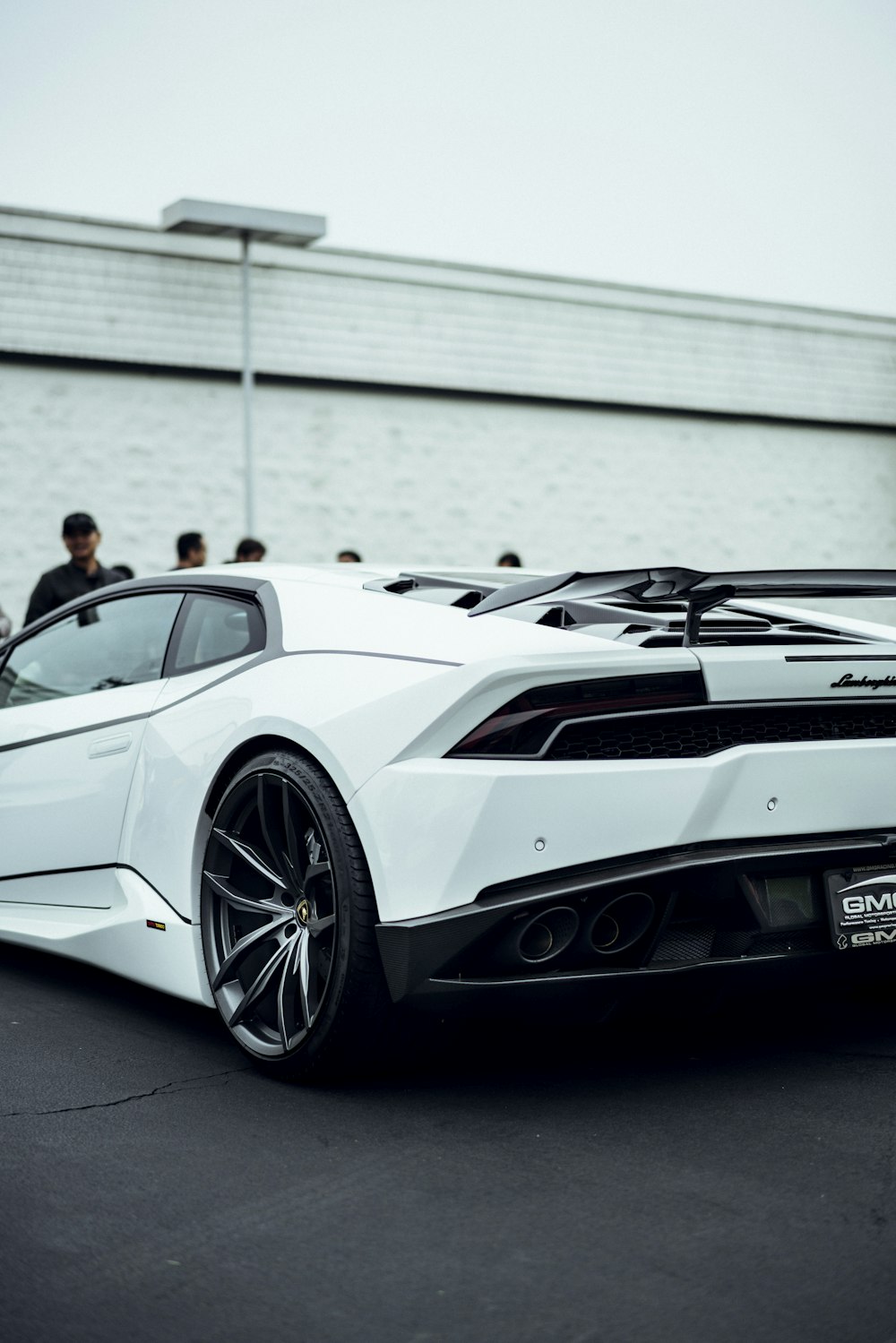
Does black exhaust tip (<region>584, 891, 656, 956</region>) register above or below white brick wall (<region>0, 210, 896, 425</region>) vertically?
below

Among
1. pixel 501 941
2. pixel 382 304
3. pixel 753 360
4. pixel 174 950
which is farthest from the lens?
pixel 753 360

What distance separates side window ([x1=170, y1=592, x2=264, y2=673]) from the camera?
4.04 meters

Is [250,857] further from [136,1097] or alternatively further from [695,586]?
[695,586]

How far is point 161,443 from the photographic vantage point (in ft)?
51.4

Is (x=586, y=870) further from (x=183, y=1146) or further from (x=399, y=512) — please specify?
(x=399, y=512)

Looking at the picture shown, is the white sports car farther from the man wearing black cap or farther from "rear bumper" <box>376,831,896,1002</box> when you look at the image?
the man wearing black cap

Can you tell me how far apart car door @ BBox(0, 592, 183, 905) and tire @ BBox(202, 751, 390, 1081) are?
1.91 feet

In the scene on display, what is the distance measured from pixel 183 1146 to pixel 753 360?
717 inches

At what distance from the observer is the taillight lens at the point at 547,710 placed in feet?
10.5

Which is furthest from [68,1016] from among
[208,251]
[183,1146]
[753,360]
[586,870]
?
[753,360]

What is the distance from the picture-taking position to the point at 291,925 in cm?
356

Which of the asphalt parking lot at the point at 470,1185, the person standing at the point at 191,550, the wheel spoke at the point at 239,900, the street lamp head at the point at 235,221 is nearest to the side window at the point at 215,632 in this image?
A: the wheel spoke at the point at 239,900

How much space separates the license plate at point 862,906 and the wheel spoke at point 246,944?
50.6 inches

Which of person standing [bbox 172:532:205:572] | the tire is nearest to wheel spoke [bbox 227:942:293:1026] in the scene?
the tire
